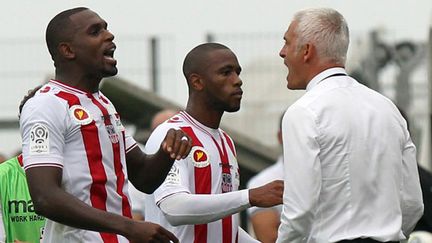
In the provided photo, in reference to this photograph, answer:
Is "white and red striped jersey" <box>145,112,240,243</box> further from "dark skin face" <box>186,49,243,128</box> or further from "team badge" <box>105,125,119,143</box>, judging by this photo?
"team badge" <box>105,125,119,143</box>

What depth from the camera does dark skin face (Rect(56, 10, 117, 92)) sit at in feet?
28.3

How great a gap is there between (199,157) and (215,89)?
0.46 m

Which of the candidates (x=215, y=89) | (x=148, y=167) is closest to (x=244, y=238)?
(x=215, y=89)

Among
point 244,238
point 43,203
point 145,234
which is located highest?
point 43,203

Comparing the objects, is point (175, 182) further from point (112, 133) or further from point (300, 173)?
point (300, 173)

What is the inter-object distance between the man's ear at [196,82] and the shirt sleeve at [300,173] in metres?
1.49

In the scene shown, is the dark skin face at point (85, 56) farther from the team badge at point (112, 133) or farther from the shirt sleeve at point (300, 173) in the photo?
the shirt sleeve at point (300, 173)

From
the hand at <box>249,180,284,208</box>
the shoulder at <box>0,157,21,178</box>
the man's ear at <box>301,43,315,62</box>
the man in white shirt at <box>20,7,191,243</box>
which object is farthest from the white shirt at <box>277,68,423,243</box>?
the shoulder at <box>0,157,21,178</box>

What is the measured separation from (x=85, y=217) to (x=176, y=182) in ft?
3.95

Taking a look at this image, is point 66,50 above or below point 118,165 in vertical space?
above

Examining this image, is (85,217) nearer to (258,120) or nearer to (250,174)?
(250,174)

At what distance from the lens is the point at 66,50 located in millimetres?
8633

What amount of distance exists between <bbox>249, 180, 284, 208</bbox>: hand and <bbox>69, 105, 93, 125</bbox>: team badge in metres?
1.06

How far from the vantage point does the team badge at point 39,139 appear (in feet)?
27.2
